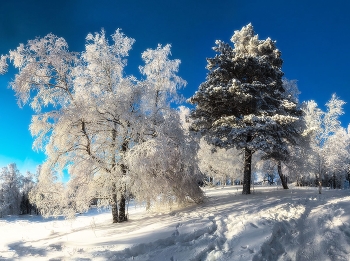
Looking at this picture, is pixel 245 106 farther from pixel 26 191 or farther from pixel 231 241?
pixel 26 191

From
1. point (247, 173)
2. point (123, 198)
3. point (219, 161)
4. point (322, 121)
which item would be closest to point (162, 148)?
point (123, 198)

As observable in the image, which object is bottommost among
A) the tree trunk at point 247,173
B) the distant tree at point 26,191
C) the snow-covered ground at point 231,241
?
the distant tree at point 26,191

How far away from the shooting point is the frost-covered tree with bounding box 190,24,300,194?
1229 centimetres

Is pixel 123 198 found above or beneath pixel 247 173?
beneath

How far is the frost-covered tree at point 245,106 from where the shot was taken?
484 inches

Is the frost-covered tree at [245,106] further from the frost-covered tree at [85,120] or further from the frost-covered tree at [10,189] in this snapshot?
the frost-covered tree at [10,189]

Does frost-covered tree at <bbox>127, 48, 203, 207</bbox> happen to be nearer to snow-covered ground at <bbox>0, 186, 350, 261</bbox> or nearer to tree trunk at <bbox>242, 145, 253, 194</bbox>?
snow-covered ground at <bbox>0, 186, 350, 261</bbox>

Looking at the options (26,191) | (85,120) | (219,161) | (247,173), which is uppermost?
(85,120)

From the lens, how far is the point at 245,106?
13.7m

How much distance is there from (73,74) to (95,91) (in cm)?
128

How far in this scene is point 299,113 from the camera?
14.4m

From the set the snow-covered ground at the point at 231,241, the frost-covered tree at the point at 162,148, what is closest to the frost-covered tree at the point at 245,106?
the frost-covered tree at the point at 162,148

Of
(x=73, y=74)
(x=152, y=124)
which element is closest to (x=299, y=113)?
(x=152, y=124)

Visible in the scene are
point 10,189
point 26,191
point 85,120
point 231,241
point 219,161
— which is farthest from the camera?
point 26,191
